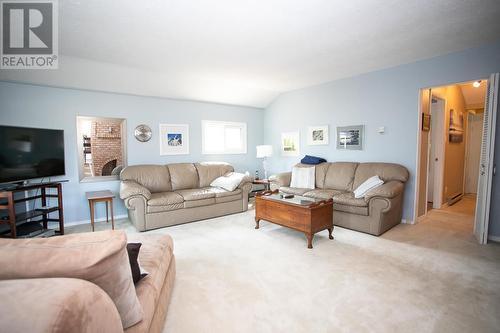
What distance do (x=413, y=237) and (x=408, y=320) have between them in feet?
6.50

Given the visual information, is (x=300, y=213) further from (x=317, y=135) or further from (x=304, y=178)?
(x=317, y=135)

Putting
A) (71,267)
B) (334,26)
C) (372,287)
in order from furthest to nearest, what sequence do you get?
(334,26), (372,287), (71,267)

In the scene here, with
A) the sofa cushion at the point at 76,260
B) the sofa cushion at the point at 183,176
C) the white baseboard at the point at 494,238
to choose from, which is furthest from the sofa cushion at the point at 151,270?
the white baseboard at the point at 494,238

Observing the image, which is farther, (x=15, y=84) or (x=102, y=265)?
(x=15, y=84)

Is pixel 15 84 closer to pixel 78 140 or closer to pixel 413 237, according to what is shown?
pixel 78 140

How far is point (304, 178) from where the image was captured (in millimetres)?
4840

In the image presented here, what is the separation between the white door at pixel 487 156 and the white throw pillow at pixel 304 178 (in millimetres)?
2387

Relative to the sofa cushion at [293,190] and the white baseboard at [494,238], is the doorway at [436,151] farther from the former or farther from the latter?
the sofa cushion at [293,190]

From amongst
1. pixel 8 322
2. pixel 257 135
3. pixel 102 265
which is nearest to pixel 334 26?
pixel 102 265

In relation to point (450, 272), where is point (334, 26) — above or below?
above

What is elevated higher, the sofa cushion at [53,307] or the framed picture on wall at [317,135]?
the framed picture on wall at [317,135]

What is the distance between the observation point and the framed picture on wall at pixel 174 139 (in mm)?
5102

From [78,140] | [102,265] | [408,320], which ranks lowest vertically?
[408,320]

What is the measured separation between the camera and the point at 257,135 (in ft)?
21.8
